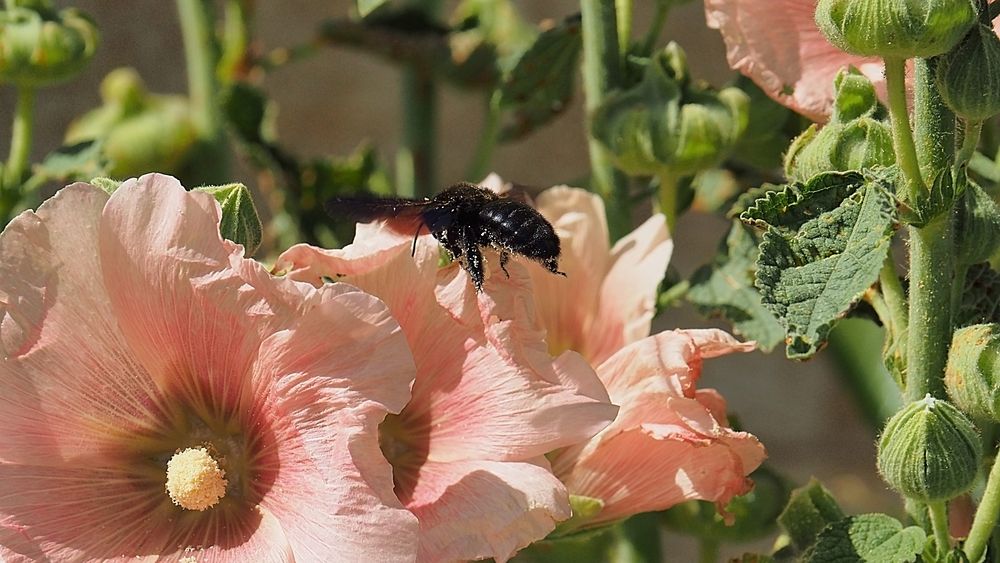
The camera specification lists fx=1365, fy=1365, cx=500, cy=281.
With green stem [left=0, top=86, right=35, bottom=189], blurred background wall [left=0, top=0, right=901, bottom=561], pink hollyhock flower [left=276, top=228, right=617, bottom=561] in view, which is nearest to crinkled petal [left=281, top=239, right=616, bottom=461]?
pink hollyhock flower [left=276, top=228, right=617, bottom=561]

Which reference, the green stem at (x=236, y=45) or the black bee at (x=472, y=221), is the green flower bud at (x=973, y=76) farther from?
the green stem at (x=236, y=45)

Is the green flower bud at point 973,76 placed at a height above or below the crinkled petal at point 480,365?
above

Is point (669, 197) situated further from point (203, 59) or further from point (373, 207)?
point (203, 59)

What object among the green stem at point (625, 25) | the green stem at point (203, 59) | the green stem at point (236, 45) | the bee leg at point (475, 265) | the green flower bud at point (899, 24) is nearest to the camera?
the green flower bud at point (899, 24)

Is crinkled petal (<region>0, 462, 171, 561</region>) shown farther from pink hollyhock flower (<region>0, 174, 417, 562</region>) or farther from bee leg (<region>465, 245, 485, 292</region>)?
bee leg (<region>465, 245, 485, 292</region>)

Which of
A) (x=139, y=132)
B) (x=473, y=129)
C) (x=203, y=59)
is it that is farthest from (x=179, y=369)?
(x=473, y=129)

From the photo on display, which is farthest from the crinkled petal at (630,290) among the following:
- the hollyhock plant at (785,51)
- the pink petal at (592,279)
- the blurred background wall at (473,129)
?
the blurred background wall at (473,129)
